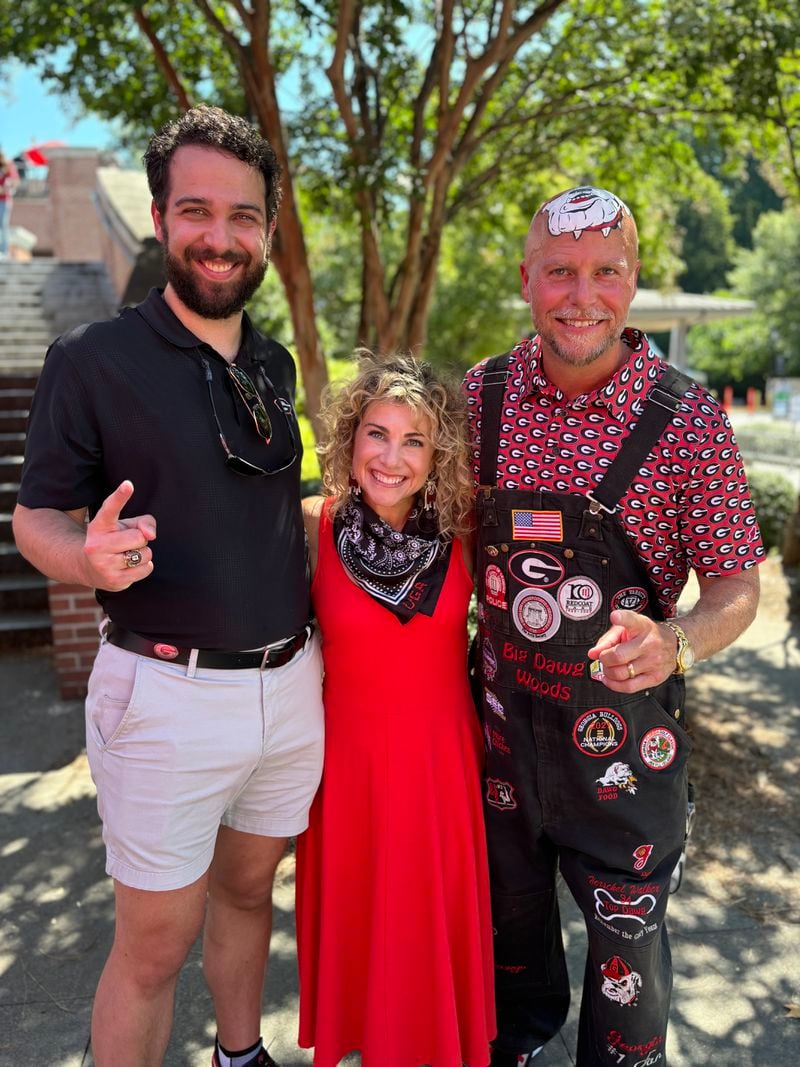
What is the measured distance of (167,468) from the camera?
6.48ft

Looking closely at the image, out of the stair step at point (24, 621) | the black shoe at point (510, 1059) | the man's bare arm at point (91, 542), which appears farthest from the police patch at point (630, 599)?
the stair step at point (24, 621)

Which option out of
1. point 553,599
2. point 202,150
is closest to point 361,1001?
point 553,599

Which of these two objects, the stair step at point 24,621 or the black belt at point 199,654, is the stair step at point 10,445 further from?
the black belt at point 199,654

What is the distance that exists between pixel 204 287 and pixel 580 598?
3.79 ft

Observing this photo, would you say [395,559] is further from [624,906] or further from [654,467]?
[624,906]

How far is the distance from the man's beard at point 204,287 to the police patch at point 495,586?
90 centimetres

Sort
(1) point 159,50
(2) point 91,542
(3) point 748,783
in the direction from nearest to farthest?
(2) point 91,542, (3) point 748,783, (1) point 159,50

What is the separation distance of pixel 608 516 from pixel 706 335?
42.1 m

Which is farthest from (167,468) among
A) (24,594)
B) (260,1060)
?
(24,594)

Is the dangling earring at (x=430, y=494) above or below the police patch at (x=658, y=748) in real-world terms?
above

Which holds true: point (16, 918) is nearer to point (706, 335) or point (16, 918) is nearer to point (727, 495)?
point (727, 495)

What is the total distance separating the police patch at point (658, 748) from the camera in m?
2.13

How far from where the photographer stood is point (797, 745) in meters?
4.68

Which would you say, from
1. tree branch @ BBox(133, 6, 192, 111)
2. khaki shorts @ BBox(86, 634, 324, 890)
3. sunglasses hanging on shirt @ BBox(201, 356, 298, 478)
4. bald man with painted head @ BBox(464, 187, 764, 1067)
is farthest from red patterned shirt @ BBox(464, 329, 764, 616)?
tree branch @ BBox(133, 6, 192, 111)
